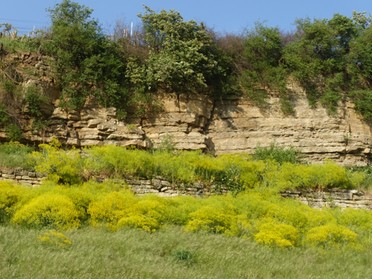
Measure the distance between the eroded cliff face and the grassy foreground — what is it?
28.5ft

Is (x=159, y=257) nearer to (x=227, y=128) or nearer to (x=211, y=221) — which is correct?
(x=211, y=221)

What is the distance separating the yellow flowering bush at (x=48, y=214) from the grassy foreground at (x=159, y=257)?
14.0 inches

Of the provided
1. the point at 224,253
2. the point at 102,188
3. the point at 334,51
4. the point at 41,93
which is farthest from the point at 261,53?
the point at 224,253

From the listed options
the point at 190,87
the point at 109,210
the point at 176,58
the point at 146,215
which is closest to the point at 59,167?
Result: the point at 109,210

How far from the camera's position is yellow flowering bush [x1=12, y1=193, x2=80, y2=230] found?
9.49 m

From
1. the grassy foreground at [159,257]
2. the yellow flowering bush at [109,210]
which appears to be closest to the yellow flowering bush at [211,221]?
the grassy foreground at [159,257]

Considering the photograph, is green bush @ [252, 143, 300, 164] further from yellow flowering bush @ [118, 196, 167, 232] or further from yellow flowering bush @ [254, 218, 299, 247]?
yellow flowering bush @ [118, 196, 167, 232]

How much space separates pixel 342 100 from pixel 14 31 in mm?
12760

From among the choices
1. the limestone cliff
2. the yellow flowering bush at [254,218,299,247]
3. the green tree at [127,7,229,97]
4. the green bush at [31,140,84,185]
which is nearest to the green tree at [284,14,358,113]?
the limestone cliff

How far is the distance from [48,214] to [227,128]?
1124cm

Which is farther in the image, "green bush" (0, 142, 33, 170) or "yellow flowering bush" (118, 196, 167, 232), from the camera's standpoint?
"green bush" (0, 142, 33, 170)

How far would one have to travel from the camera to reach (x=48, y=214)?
959cm

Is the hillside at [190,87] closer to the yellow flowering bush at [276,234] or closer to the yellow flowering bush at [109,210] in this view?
the yellow flowering bush at [109,210]

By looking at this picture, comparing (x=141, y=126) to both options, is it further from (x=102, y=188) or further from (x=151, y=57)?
(x=102, y=188)
